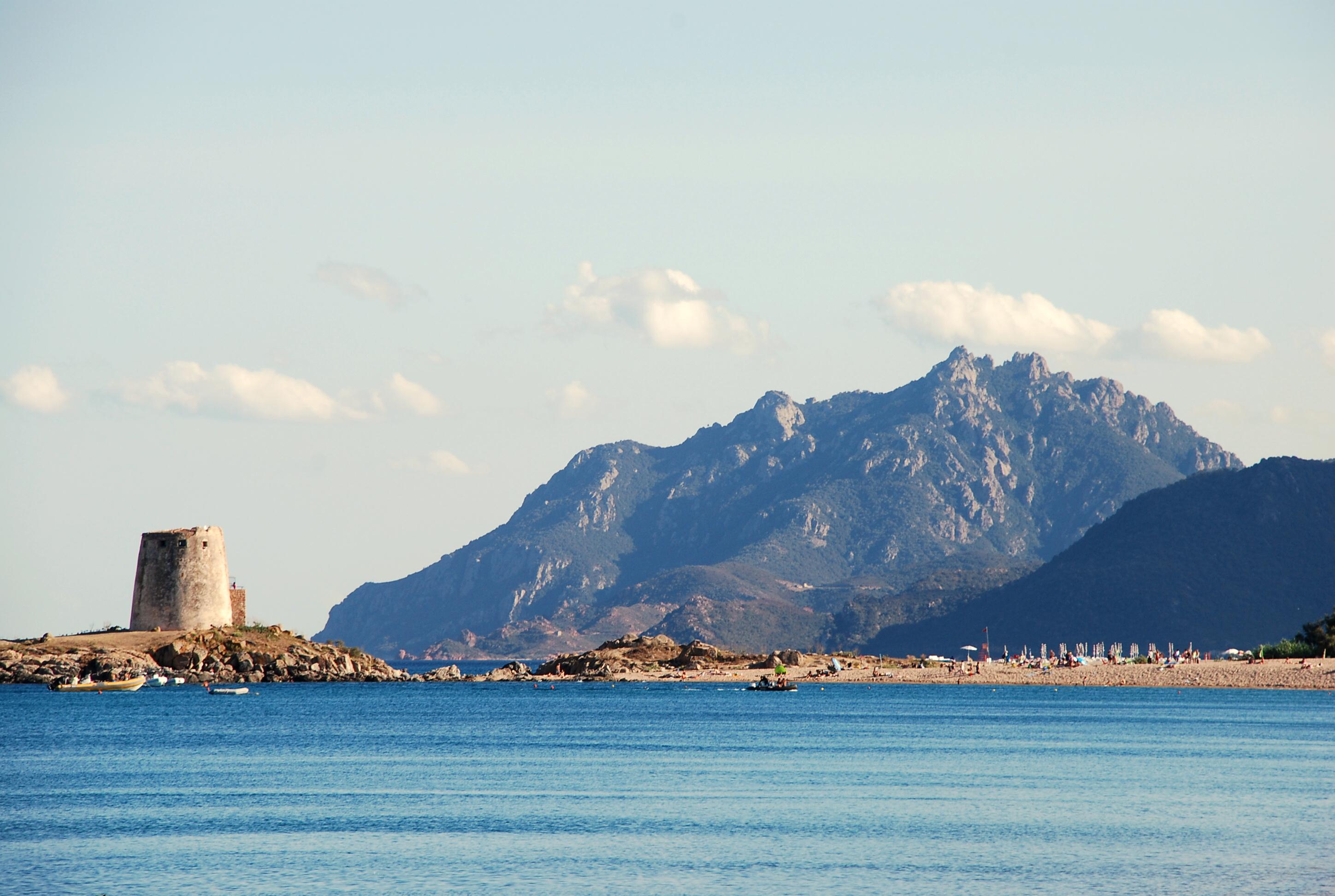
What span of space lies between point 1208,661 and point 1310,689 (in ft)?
77.3

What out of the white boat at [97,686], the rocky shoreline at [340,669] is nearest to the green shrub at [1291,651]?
the rocky shoreline at [340,669]

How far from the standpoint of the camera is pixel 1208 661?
570 ft

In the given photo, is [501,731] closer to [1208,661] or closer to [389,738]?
[389,738]

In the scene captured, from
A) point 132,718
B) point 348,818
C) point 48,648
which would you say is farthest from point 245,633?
point 348,818

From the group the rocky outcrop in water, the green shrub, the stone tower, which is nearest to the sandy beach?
the green shrub

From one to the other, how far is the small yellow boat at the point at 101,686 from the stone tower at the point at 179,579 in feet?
33.7

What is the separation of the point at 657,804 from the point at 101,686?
278 feet

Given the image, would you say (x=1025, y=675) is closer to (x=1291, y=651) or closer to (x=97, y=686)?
(x=1291, y=651)

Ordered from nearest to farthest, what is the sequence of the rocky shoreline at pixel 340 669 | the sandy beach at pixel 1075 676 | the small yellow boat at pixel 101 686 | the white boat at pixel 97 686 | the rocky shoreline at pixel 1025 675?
the small yellow boat at pixel 101 686, the white boat at pixel 97 686, the rocky shoreline at pixel 340 669, the sandy beach at pixel 1075 676, the rocky shoreline at pixel 1025 675

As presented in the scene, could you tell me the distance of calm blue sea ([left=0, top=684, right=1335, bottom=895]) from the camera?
4159cm

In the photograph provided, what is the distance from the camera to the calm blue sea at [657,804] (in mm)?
41594

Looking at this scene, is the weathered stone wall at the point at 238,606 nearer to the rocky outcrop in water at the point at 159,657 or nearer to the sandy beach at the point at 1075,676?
the rocky outcrop in water at the point at 159,657

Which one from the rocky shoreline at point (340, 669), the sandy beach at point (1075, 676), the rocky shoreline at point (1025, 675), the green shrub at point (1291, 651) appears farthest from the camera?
the green shrub at point (1291, 651)

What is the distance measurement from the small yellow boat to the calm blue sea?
14396 mm
